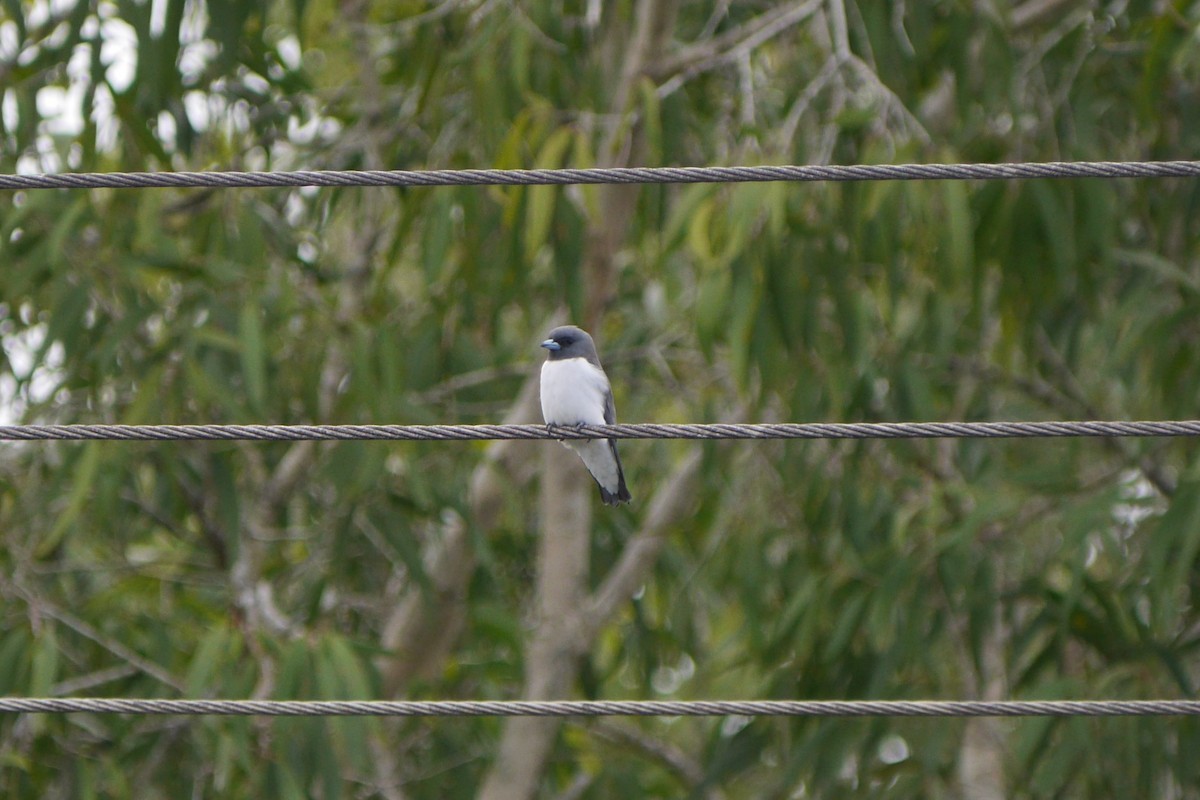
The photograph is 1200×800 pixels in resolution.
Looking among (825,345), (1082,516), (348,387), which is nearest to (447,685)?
(348,387)

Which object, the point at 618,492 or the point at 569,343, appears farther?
the point at 618,492

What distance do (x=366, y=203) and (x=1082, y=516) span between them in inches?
100

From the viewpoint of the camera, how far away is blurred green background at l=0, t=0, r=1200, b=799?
4.43 m

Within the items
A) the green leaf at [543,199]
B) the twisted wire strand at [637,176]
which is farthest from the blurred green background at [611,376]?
the twisted wire strand at [637,176]

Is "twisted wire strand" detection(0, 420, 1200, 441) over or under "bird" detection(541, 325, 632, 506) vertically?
under

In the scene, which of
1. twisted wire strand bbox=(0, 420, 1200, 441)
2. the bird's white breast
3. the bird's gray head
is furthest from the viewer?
the bird's gray head

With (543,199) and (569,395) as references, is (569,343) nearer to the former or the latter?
(569,395)

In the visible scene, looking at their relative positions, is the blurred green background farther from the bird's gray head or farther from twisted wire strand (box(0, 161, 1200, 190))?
twisted wire strand (box(0, 161, 1200, 190))

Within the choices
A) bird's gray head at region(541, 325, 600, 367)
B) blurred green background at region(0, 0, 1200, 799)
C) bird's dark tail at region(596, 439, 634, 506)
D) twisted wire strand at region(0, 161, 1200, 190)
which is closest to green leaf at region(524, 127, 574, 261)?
blurred green background at region(0, 0, 1200, 799)

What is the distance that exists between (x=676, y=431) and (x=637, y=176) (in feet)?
1.34

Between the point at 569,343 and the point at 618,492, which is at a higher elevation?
the point at 569,343

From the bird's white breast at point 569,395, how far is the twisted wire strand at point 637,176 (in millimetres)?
1559

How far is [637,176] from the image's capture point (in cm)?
264

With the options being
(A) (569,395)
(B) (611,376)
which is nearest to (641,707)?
(A) (569,395)
